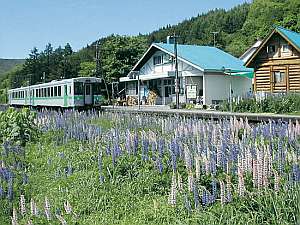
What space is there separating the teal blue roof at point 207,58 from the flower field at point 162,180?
2448 cm

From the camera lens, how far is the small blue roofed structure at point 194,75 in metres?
32.2

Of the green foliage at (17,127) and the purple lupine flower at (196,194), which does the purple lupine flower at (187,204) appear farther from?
the green foliage at (17,127)

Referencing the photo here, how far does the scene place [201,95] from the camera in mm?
33938

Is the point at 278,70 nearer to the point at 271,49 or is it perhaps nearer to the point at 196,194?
the point at 271,49

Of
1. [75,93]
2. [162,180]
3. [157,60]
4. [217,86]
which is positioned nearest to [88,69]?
[157,60]

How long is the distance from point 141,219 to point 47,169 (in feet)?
10.4

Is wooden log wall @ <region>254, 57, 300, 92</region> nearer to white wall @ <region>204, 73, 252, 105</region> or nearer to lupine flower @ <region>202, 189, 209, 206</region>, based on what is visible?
white wall @ <region>204, 73, 252, 105</region>

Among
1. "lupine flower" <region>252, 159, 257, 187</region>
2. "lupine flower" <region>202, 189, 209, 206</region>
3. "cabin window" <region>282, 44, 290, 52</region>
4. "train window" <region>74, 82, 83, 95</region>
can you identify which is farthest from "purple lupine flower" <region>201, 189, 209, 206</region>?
"train window" <region>74, 82, 83, 95</region>

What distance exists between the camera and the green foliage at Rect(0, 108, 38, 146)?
9516mm

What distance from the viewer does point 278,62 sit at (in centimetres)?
2608

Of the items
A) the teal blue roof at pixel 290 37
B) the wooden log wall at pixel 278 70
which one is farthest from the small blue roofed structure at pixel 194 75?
the teal blue roof at pixel 290 37

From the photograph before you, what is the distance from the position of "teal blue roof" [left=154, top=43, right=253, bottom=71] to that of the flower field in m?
24.5

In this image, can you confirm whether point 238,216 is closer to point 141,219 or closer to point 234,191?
point 234,191

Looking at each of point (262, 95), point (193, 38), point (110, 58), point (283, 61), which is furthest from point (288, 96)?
point (193, 38)
